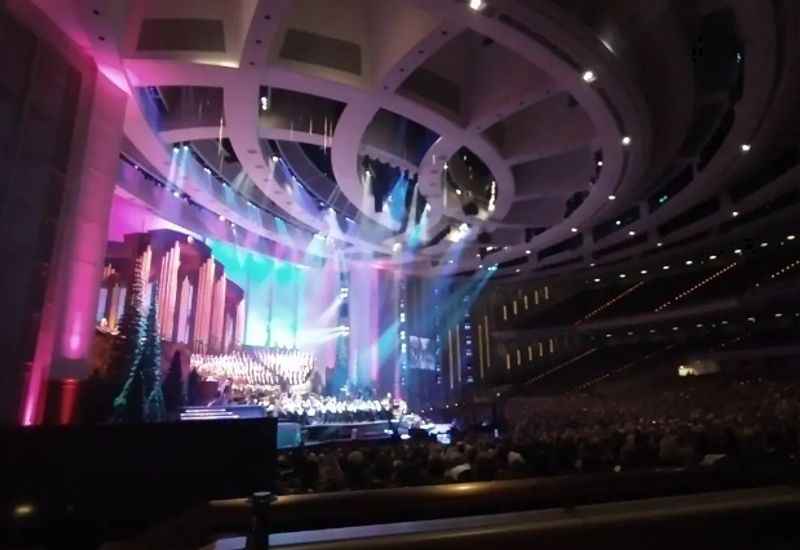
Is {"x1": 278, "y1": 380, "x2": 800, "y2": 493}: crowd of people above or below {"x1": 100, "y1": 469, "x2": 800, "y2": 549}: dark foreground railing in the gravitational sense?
below

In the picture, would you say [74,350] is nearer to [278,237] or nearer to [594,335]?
[278,237]

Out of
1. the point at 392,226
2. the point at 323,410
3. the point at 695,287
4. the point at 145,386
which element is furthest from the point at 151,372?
the point at 695,287

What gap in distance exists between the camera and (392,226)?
704 inches

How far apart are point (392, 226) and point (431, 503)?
1622cm

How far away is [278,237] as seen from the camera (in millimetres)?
18422

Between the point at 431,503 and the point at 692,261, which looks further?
the point at 692,261

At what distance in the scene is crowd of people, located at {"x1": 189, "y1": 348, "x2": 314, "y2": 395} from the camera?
15.4m

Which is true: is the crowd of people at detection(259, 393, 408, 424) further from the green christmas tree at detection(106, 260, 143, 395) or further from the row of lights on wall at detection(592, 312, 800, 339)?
the row of lights on wall at detection(592, 312, 800, 339)

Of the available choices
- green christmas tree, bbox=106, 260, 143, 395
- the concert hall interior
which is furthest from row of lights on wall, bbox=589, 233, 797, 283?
green christmas tree, bbox=106, 260, 143, 395

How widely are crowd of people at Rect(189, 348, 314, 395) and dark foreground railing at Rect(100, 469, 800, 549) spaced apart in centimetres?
1418

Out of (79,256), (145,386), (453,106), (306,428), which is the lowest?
(306,428)

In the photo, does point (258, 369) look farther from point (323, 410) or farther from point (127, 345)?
point (127, 345)

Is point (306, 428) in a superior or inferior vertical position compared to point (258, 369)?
inferior

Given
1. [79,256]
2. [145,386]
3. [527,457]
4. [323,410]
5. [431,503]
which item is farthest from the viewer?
[323,410]
